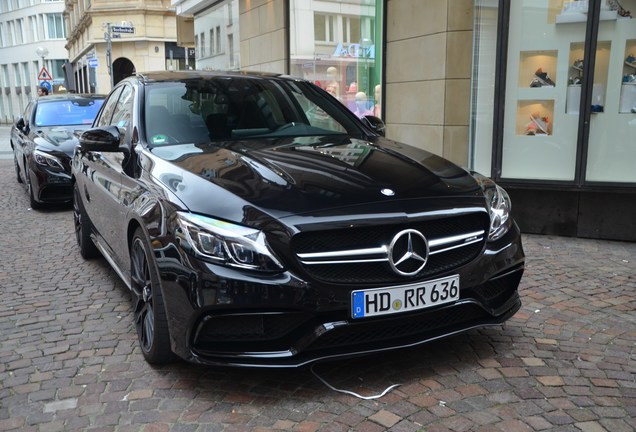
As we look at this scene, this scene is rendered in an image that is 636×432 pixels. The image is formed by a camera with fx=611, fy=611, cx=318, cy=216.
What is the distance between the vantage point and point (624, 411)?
2920 mm

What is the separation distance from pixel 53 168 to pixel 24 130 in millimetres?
1901

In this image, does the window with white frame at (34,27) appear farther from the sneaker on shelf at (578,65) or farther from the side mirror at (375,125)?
the side mirror at (375,125)

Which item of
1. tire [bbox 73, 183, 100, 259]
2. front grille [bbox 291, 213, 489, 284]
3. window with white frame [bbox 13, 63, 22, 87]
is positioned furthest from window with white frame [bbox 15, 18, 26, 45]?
front grille [bbox 291, 213, 489, 284]

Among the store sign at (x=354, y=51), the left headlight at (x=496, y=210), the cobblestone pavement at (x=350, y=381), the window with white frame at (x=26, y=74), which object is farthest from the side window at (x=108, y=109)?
the window with white frame at (x=26, y=74)

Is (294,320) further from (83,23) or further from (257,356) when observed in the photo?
(83,23)

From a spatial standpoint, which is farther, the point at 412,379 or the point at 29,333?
the point at 29,333

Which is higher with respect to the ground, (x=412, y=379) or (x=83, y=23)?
(x=83, y=23)

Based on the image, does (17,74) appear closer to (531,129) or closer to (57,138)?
(57,138)

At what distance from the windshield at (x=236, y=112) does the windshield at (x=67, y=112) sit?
600 centimetres

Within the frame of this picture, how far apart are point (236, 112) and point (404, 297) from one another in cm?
201

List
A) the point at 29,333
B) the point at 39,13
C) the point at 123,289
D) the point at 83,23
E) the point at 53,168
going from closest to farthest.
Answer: the point at 29,333, the point at 123,289, the point at 53,168, the point at 83,23, the point at 39,13

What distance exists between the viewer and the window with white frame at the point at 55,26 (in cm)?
6319

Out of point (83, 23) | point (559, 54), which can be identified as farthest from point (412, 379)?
point (83, 23)

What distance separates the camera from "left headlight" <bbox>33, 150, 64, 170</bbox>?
8500mm
